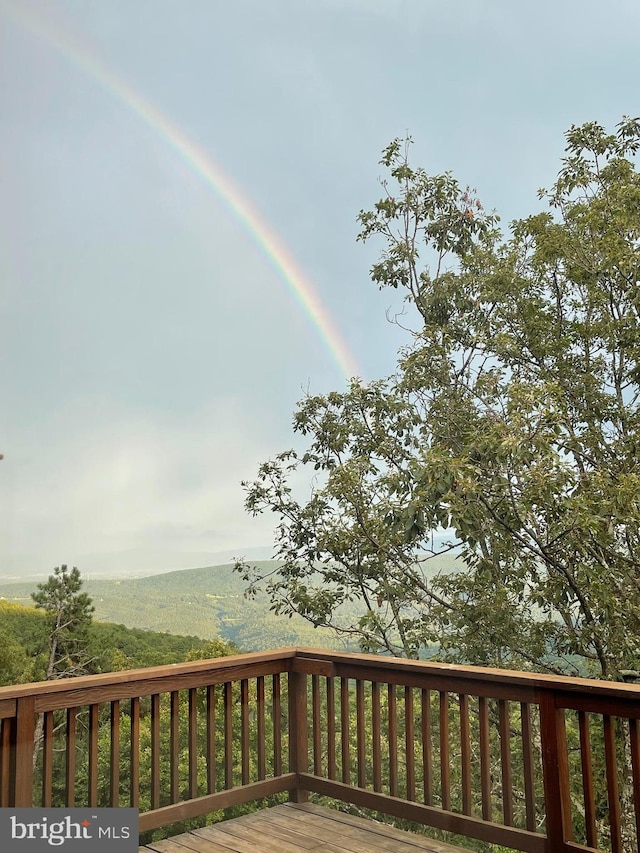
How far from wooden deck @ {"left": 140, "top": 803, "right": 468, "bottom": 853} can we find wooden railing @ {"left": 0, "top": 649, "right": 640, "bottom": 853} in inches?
2.8

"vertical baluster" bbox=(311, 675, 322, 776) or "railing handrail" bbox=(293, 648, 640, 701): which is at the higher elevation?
"railing handrail" bbox=(293, 648, 640, 701)

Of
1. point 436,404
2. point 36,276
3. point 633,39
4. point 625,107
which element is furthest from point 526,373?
point 36,276

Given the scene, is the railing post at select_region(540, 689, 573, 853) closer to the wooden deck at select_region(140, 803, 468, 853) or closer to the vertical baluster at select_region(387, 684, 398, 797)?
the wooden deck at select_region(140, 803, 468, 853)

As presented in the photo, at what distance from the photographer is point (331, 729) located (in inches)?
124

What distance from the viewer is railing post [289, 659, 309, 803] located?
305 centimetres

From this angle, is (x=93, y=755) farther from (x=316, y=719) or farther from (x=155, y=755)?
(x=316, y=719)

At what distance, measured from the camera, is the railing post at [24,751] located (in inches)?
86.6

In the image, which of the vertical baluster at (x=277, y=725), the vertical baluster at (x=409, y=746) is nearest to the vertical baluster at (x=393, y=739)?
the vertical baluster at (x=409, y=746)

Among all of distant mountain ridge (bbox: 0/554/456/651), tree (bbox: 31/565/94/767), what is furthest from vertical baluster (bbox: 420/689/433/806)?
tree (bbox: 31/565/94/767)

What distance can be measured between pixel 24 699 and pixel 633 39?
632 centimetres

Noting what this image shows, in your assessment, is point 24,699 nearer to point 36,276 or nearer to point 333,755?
point 333,755

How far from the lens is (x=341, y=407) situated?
5.69 m

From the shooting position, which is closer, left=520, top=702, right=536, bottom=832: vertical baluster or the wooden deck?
left=520, top=702, right=536, bottom=832: vertical baluster

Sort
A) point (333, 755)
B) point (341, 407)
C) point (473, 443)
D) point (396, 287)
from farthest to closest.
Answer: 1. point (396, 287)
2. point (341, 407)
3. point (473, 443)
4. point (333, 755)
